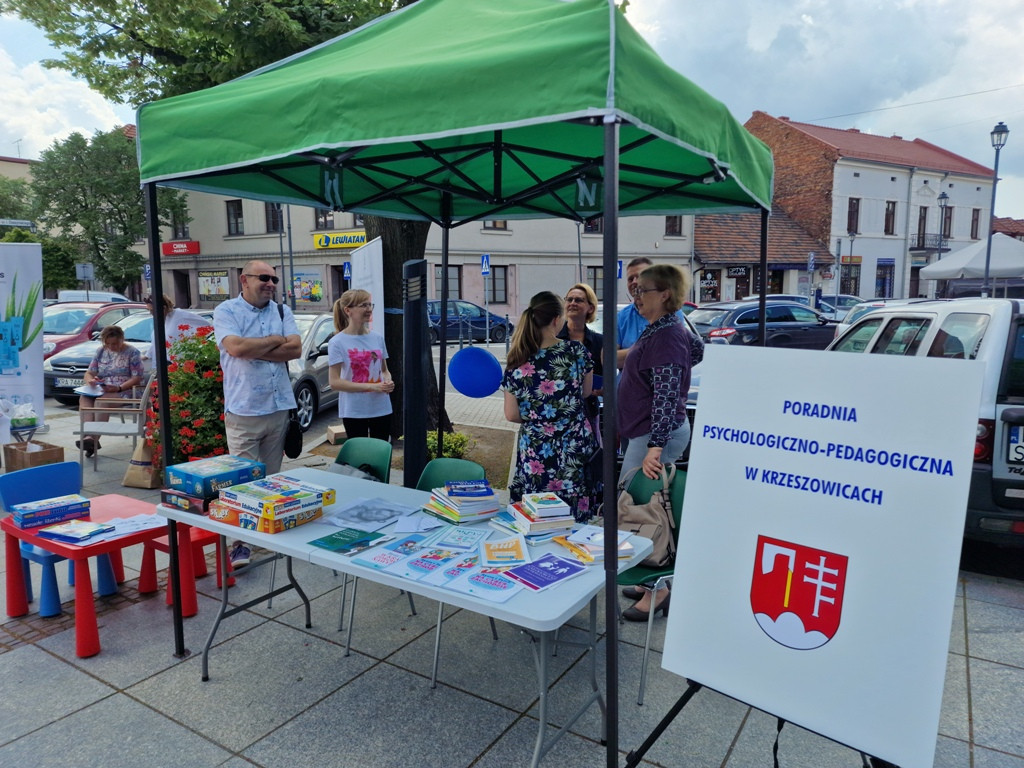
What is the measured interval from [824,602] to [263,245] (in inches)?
1179

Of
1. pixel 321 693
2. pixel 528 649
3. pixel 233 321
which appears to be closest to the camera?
pixel 321 693

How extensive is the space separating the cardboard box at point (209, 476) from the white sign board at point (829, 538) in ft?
7.12

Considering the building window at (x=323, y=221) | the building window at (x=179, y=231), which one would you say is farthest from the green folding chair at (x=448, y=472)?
the building window at (x=179, y=231)

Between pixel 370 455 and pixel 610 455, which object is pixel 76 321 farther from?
pixel 610 455

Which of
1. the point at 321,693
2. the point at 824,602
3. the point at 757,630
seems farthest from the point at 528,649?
the point at 824,602

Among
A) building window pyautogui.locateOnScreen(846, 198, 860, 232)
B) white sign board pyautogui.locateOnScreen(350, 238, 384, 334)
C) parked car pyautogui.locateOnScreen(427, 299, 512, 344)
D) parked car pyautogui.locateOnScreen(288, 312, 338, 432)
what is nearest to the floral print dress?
white sign board pyautogui.locateOnScreen(350, 238, 384, 334)

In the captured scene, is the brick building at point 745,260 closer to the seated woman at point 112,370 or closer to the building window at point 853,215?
the building window at point 853,215

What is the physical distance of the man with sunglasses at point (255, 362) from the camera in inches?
157

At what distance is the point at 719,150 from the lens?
260 centimetres

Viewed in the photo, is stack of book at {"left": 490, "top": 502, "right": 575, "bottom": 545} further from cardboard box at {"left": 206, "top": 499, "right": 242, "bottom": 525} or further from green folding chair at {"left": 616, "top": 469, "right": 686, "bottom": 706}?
cardboard box at {"left": 206, "top": 499, "right": 242, "bottom": 525}

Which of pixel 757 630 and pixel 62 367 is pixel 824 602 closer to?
pixel 757 630

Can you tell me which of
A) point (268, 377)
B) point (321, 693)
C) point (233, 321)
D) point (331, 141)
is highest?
point (331, 141)

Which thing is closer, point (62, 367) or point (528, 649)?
point (528, 649)

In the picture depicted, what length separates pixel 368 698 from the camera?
2.82 metres
